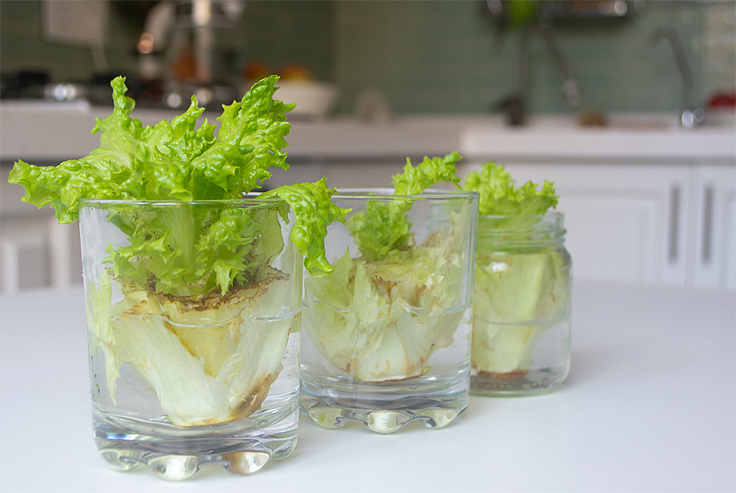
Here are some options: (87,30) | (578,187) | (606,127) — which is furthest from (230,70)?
(606,127)

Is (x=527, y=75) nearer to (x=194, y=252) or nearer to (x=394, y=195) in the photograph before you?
(x=394, y=195)

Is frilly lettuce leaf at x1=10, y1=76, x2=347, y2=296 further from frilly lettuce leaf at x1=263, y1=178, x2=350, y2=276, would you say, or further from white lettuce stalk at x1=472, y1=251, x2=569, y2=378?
white lettuce stalk at x1=472, y1=251, x2=569, y2=378

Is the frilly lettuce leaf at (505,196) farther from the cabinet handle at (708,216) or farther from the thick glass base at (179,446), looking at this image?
the cabinet handle at (708,216)

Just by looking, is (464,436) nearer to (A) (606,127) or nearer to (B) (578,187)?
(B) (578,187)

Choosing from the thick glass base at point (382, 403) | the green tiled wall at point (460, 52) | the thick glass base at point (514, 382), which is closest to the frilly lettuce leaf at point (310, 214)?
the thick glass base at point (382, 403)

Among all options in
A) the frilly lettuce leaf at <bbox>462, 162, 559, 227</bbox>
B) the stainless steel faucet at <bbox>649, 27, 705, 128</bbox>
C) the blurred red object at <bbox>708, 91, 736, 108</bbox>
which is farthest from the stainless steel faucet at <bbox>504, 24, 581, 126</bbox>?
the frilly lettuce leaf at <bbox>462, 162, 559, 227</bbox>

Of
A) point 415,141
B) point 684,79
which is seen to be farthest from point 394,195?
point 684,79
